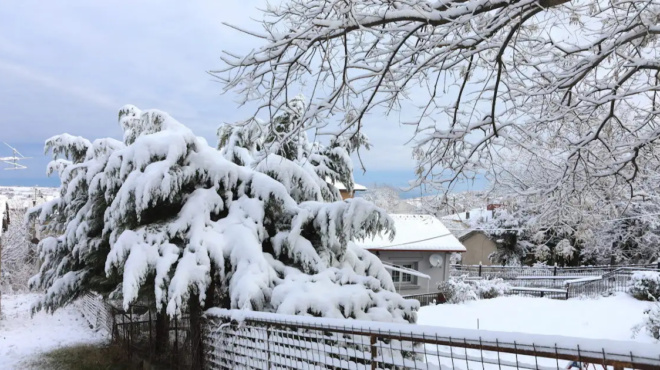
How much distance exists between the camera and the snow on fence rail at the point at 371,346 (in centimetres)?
183

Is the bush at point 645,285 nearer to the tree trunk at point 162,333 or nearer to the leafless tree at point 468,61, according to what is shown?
the leafless tree at point 468,61

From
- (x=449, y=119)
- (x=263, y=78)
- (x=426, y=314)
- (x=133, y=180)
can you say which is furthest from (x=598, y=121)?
(x=426, y=314)

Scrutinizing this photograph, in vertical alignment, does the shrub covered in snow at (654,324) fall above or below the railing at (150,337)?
below

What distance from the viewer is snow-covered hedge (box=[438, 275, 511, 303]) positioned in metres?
18.1

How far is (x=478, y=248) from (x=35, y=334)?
2896 centimetres

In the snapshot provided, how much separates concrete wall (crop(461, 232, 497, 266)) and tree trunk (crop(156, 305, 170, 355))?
3035 cm

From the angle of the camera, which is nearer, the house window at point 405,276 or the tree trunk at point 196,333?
the tree trunk at point 196,333

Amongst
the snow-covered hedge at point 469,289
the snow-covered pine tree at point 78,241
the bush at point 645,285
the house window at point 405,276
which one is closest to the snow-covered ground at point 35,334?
the snow-covered pine tree at point 78,241

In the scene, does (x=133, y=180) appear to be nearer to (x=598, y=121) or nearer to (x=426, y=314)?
(x=598, y=121)

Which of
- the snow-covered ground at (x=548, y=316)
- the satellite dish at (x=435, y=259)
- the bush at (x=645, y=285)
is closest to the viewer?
the snow-covered ground at (x=548, y=316)

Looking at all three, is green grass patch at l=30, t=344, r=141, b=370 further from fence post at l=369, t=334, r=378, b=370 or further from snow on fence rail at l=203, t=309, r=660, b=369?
fence post at l=369, t=334, r=378, b=370

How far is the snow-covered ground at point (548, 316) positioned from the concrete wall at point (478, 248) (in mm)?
15844

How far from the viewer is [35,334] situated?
11898 millimetres

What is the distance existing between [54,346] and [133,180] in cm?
743
